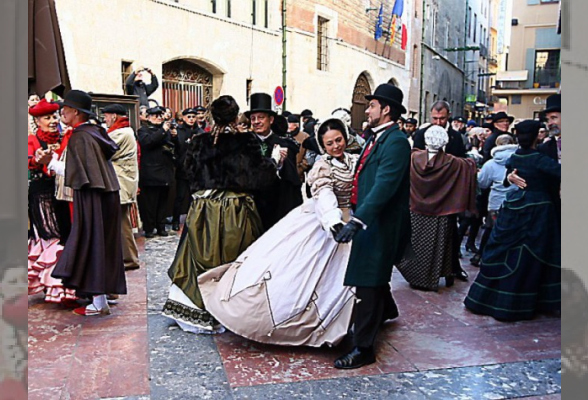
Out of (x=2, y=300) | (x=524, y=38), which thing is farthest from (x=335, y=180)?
(x=524, y=38)

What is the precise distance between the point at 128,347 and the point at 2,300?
2.31 meters

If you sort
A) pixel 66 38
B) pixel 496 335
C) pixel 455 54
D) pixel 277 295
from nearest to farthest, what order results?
pixel 277 295 < pixel 496 335 < pixel 66 38 < pixel 455 54

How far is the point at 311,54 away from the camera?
18656 millimetres

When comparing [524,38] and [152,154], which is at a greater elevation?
[524,38]

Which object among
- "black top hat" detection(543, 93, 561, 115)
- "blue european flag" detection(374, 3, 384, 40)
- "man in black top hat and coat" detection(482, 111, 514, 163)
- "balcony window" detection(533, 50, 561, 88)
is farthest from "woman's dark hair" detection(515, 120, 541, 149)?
"blue european flag" detection(374, 3, 384, 40)

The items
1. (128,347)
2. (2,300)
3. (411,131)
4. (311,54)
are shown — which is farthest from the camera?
(311,54)

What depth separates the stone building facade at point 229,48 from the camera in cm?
1102

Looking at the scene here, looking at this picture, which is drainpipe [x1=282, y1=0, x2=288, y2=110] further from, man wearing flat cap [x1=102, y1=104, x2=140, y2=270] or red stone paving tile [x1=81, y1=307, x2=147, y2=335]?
red stone paving tile [x1=81, y1=307, x2=147, y2=335]

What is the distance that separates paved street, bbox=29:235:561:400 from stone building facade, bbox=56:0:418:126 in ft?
23.7

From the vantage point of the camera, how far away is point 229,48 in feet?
48.8

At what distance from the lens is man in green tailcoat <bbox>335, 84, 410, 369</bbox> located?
3586 mm

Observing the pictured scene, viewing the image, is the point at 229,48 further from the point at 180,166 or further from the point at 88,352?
the point at 88,352

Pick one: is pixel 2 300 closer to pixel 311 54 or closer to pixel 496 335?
pixel 496 335

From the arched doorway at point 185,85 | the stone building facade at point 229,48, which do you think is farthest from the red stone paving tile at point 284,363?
the arched doorway at point 185,85
